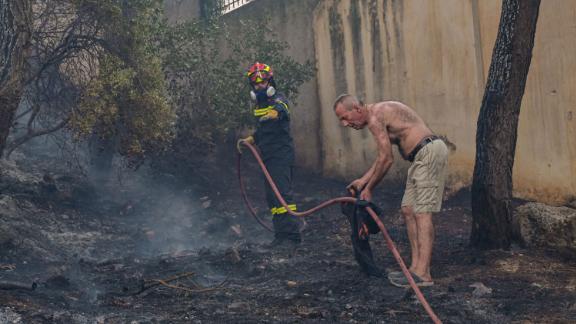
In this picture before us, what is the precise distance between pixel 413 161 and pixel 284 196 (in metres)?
2.23

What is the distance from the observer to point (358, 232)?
20.4 ft

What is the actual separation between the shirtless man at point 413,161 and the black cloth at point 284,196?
6.45 feet

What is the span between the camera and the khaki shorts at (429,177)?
6.05 meters

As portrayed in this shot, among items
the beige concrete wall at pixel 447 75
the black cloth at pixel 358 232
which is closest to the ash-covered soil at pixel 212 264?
the black cloth at pixel 358 232

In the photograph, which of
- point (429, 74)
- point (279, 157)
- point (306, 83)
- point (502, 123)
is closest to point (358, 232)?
point (502, 123)

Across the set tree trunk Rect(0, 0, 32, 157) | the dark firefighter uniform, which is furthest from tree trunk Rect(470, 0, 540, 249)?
tree trunk Rect(0, 0, 32, 157)

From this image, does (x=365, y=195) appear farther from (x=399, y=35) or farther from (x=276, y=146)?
(x=399, y=35)

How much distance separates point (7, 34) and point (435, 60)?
5568mm

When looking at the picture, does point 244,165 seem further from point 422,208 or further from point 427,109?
point 422,208

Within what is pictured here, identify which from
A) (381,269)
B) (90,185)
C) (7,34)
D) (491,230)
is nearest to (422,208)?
(381,269)

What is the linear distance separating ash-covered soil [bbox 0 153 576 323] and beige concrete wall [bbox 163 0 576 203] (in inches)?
32.9

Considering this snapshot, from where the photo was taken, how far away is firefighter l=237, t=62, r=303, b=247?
316 inches

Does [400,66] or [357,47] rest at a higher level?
[357,47]

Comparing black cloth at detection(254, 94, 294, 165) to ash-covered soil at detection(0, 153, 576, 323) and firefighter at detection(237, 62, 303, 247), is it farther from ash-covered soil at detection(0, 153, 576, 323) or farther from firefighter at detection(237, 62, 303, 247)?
ash-covered soil at detection(0, 153, 576, 323)
